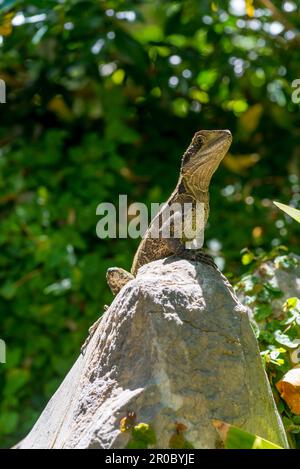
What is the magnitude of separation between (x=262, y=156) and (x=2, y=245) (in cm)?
214

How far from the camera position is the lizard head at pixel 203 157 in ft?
9.98

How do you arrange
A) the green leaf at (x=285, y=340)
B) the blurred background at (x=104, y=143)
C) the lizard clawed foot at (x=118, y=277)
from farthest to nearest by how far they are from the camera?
the blurred background at (x=104, y=143), the green leaf at (x=285, y=340), the lizard clawed foot at (x=118, y=277)

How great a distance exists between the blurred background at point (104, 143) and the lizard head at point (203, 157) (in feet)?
6.67

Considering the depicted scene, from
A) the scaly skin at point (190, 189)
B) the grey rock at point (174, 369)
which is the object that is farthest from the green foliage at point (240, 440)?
the scaly skin at point (190, 189)

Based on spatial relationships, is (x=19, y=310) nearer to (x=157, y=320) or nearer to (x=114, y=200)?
(x=114, y=200)

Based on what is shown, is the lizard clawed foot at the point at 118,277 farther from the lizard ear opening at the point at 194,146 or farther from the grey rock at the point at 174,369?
the lizard ear opening at the point at 194,146

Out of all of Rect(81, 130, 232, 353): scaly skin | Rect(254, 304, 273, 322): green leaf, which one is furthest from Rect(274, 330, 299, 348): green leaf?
Rect(81, 130, 232, 353): scaly skin

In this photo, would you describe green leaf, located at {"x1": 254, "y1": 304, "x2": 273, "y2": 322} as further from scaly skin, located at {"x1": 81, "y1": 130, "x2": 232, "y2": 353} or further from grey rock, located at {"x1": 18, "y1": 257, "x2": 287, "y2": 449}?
grey rock, located at {"x1": 18, "y1": 257, "x2": 287, "y2": 449}

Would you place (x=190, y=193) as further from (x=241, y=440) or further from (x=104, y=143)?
(x=104, y=143)

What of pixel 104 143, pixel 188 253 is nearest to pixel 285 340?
pixel 188 253

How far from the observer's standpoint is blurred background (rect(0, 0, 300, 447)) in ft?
17.6

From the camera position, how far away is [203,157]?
311 centimetres

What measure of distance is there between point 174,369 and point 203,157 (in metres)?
1.01

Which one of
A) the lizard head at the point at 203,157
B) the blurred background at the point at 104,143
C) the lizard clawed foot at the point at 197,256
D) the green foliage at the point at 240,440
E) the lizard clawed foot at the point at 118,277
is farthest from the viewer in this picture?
the blurred background at the point at 104,143
